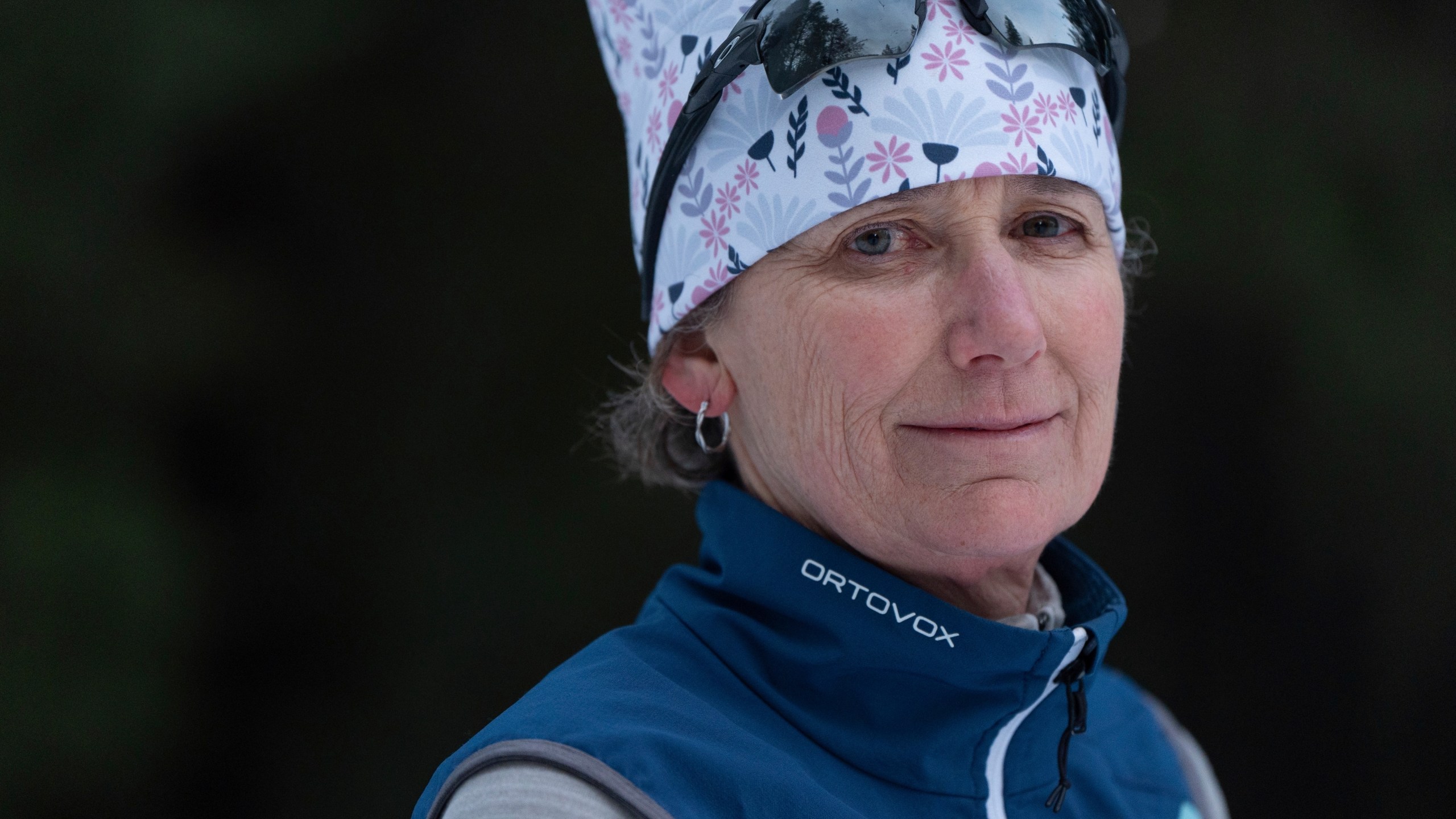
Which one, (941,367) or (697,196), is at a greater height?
(697,196)

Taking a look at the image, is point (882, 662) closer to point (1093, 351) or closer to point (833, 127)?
point (1093, 351)

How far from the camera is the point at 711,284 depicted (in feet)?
6.11

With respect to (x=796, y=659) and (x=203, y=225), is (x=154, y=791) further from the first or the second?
(x=796, y=659)

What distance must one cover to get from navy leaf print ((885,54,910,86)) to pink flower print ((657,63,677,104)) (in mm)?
369

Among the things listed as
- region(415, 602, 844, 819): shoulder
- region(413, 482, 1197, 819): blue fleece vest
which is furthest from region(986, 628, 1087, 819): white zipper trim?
region(415, 602, 844, 819): shoulder

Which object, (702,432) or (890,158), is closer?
(890,158)

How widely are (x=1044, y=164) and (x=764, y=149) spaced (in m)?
0.42

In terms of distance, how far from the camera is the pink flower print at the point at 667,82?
192 cm

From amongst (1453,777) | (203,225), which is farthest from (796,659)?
(1453,777)

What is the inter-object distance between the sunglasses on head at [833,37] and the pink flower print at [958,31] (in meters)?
0.01

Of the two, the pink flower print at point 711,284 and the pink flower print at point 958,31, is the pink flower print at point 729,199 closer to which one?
the pink flower print at point 711,284

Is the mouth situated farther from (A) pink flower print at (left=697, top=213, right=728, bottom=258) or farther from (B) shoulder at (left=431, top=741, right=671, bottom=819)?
(B) shoulder at (left=431, top=741, right=671, bottom=819)

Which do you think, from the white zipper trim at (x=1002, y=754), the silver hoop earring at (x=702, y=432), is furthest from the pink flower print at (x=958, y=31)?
the white zipper trim at (x=1002, y=754)

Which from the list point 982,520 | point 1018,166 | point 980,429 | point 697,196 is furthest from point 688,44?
point 982,520
